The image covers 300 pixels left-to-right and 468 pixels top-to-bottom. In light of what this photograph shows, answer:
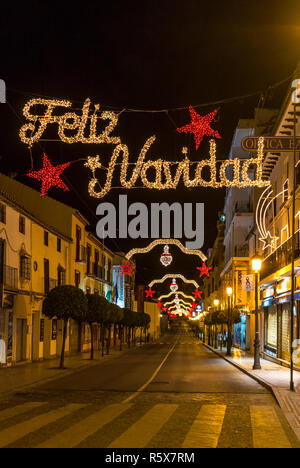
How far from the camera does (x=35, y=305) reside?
31719mm

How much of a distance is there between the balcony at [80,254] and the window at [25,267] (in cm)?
1061

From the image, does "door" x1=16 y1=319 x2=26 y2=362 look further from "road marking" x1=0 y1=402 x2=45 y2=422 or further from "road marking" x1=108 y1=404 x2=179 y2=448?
"road marking" x1=108 y1=404 x2=179 y2=448

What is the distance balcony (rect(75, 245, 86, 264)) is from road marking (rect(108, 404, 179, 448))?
27.5 metres

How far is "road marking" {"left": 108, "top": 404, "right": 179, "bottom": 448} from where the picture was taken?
9.48 meters

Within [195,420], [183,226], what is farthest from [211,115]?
[183,226]

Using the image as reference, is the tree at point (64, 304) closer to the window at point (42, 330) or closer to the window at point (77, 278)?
the window at point (42, 330)

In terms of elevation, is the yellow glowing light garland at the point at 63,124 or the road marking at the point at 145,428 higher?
the yellow glowing light garland at the point at 63,124

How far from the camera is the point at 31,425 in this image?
442 inches

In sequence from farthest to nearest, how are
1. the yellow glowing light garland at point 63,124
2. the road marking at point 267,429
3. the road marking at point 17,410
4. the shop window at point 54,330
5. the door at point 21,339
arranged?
the shop window at point 54,330 < the door at point 21,339 < the yellow glowing light garland at point 63,124 < the road marking at point 17,410 < the road marking at point 267,429

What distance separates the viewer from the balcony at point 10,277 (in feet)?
86.6

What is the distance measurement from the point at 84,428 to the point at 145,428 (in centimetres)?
111

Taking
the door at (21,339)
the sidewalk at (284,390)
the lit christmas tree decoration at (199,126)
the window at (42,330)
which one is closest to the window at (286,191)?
the sidewalk at (284,390)

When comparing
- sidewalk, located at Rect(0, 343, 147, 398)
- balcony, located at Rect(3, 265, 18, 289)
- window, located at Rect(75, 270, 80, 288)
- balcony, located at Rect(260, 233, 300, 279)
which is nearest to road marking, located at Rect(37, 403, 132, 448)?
sidewalk, located at Rect(0, 343, 147, 398)
